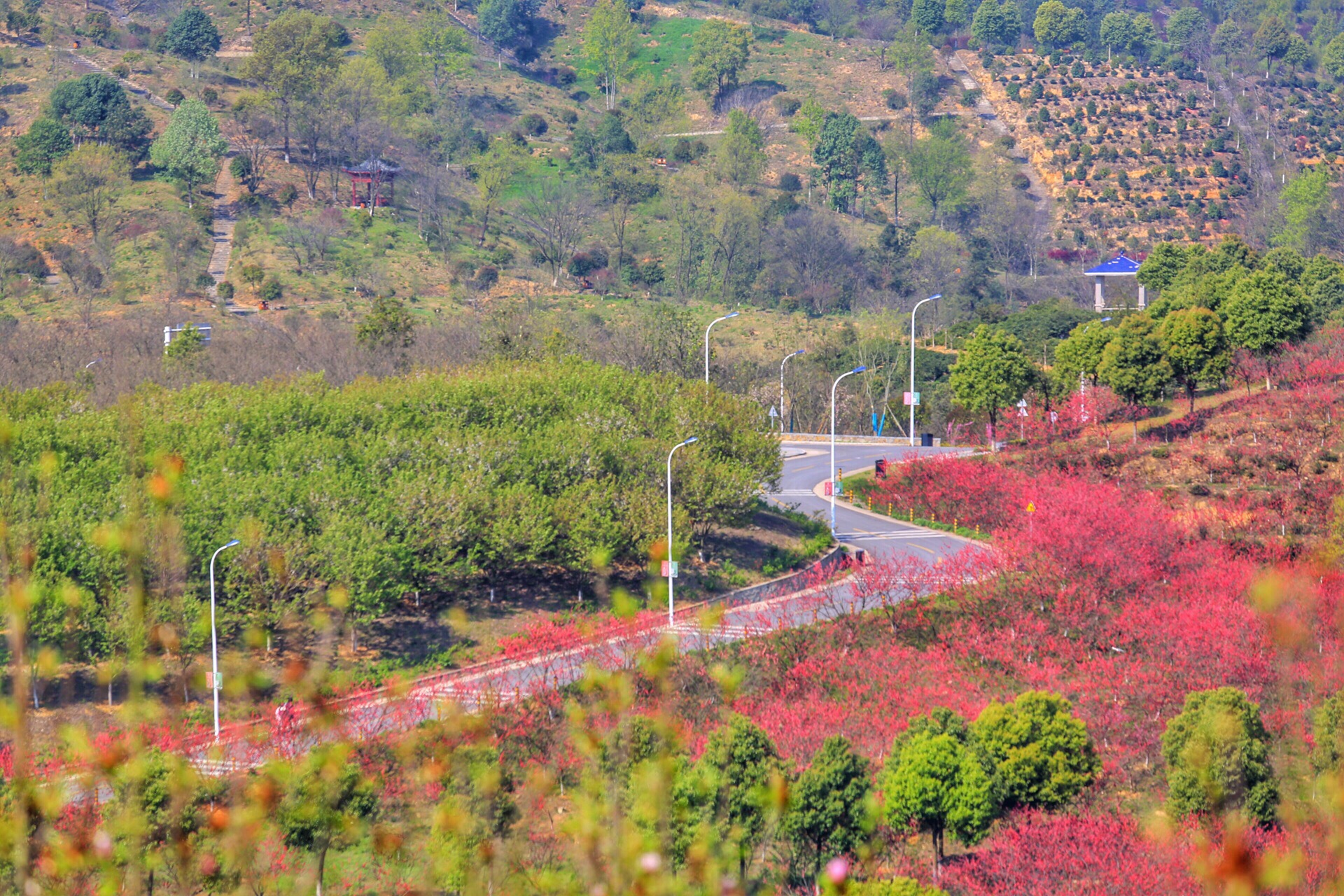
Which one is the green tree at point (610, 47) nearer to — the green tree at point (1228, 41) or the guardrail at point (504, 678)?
the green tree at point (1228, 41)

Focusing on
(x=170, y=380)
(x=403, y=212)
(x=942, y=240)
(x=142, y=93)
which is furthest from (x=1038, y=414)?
(x=142, y=93)

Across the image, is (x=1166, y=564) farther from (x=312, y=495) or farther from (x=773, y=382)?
(x=773, y=382)

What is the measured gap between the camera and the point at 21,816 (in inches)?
190

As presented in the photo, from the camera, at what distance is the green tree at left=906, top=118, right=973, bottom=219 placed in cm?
9675

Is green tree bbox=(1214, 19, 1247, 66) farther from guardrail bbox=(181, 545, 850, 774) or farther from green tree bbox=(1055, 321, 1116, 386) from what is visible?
guardrail bbox=(181, 545, 850, 774)

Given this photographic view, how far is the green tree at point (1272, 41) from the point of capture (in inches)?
5000

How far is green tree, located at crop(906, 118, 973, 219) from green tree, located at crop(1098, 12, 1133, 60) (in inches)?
1437

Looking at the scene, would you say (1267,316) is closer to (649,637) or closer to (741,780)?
(649,637)

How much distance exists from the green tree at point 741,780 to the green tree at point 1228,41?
12898 cm

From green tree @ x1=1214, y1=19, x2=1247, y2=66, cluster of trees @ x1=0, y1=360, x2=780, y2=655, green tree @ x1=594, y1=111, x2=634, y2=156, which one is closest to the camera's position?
cluster of trees @ x1=0, y1=360, x2=780, y2=655

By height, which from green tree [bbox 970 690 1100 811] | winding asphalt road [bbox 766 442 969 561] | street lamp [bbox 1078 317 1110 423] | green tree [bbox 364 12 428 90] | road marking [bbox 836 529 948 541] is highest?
green tree [bbox 364 12 428 90]

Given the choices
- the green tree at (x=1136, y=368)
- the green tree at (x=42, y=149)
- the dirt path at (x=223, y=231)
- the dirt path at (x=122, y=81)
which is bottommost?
the green tree at (x=1136, y=368)

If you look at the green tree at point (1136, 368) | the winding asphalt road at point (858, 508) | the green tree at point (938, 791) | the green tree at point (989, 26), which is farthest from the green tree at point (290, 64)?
the green tree at point (938, 791)

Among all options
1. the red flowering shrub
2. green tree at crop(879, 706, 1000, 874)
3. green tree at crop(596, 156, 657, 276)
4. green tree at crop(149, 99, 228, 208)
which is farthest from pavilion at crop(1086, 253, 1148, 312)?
the red flowering shrub
